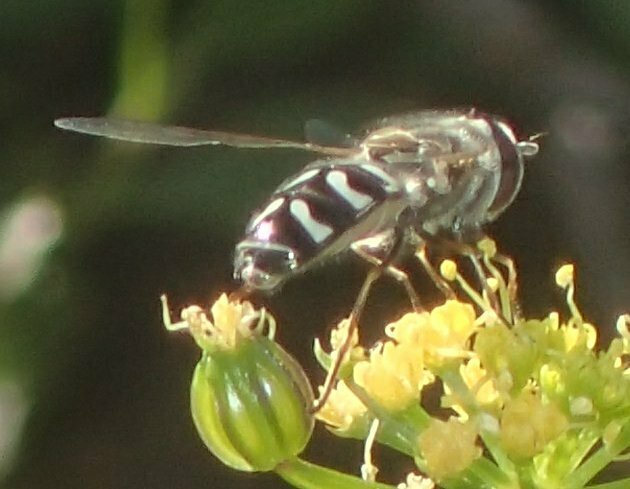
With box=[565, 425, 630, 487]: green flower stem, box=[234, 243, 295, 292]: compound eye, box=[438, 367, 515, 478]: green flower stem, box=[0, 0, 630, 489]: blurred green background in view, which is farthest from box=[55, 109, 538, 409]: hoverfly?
box=[0, 0, 630, 489]: blurred green background

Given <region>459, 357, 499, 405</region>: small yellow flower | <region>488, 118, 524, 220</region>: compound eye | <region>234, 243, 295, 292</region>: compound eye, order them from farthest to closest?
<region>488, 118, 524, 220</region>: compound eye, <region>459, 357, 499, 405</region>: small yellow flower, <region>234, 243, 295, 292</region>: compound eye

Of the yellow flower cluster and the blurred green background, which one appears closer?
the yellow flower cluster

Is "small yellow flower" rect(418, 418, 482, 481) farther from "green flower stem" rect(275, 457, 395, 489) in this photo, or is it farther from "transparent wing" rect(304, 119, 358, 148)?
"transparent wing" rect(304, 119, 358, 148)

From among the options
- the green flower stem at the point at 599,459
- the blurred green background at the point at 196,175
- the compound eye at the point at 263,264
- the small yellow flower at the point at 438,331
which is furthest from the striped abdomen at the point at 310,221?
the blurred green background at the point at 196,175

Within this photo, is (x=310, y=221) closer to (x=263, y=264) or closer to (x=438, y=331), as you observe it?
(x=263, y=264)

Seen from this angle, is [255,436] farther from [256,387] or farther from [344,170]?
A: [344,170]

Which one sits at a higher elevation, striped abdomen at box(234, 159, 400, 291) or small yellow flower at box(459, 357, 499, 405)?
striped abdomen at box(234, 159, 400, 291)
